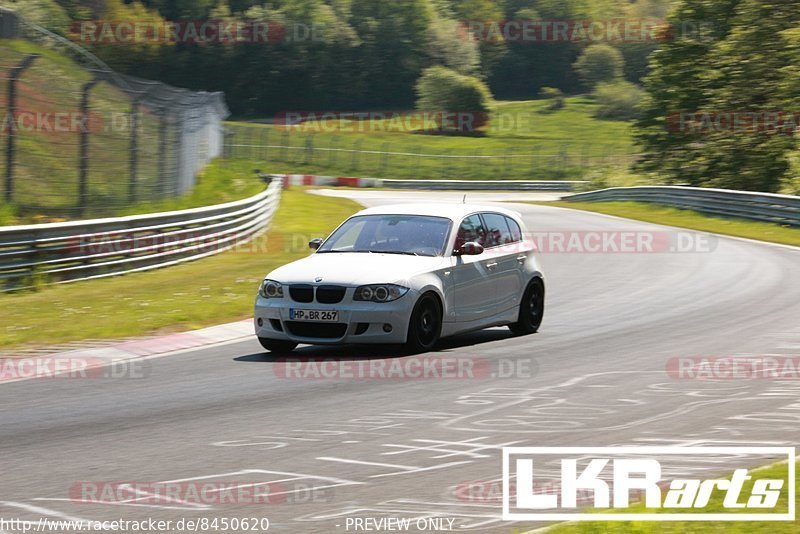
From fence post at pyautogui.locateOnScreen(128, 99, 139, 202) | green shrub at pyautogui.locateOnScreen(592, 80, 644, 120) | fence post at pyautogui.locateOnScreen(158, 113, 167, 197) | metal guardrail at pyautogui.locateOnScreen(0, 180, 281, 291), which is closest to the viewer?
metal guardrail at pyautogui.locateOnScreen(0, 180, 281, 291)

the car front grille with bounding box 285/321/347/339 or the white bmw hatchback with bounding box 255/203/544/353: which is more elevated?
the white bmw hatchback with bounding box 255/203/544/353

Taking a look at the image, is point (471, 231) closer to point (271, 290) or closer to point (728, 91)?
point (271, 290)

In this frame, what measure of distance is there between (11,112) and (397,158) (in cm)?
7685

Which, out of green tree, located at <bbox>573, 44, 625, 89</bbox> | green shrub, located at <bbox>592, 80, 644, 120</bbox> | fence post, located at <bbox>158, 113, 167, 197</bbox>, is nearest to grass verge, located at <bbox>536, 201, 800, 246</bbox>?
fence post, located at <bbox>158, 113, 167, 197</bbox>

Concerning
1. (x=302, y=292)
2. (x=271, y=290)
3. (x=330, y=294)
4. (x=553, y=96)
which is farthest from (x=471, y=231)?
(x=553, y=96)

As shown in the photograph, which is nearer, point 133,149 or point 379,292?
point 379,292

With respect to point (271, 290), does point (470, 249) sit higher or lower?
higher

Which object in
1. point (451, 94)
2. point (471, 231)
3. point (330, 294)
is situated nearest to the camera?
point (330, 294)

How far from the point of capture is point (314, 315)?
11742mm

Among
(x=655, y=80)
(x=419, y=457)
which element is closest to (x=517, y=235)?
(x=419, y=457)

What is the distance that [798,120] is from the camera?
43312 millimetres

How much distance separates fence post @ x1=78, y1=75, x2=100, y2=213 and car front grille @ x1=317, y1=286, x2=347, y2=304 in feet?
30.6

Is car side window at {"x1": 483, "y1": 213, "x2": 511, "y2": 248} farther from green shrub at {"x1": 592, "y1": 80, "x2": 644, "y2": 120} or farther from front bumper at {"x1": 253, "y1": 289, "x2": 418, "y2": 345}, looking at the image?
green shrub at {"x1": 592, "y1": 80, "x2": 644, "y2": 120}

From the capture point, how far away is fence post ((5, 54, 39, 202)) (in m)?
18.3
